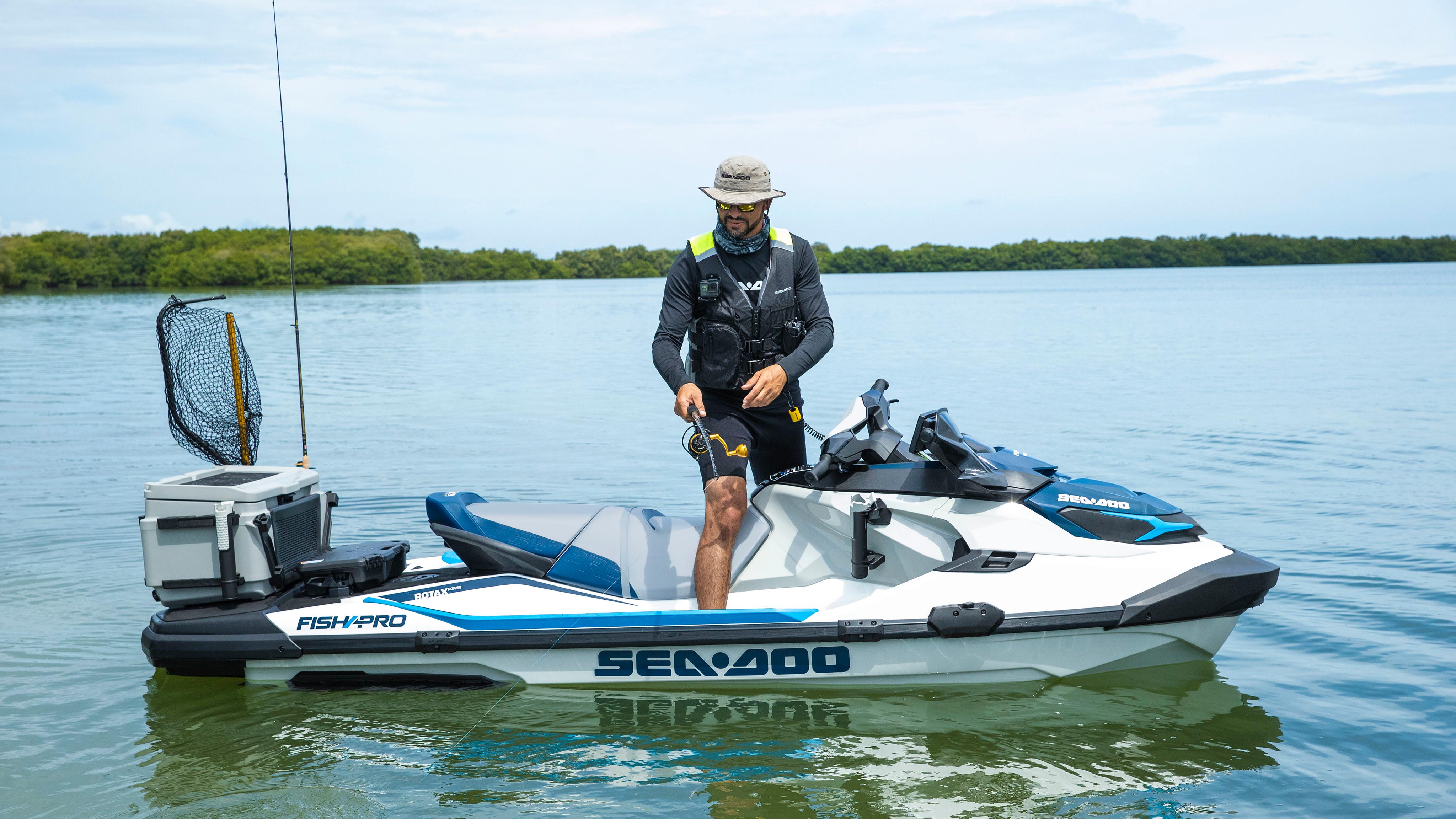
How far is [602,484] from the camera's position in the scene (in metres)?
9.49

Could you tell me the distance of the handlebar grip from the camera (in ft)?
14.4

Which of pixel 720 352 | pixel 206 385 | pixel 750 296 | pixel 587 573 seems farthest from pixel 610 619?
pixel 206 385

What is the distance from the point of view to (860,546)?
4262 millimetres

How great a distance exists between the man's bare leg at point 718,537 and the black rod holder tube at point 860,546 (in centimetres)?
47

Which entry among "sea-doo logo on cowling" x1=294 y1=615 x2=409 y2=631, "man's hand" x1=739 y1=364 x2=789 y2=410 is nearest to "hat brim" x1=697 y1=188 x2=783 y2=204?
"man's hand" x1=739 y1=364 x2=789 y2=410

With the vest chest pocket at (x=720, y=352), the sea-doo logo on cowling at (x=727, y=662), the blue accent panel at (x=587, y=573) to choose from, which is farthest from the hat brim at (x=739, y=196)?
the sea-doo logo on cowling at (x=727, y=662)

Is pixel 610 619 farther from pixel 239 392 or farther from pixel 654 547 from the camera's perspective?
pixel 239 392

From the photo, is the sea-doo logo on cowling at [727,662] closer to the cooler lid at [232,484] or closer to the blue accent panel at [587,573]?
the blue accent panel at [587,573]

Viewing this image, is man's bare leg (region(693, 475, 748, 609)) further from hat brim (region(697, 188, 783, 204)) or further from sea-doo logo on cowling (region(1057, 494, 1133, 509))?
sea-doo logo on cowling (region(1057, 494, 1133, 509))

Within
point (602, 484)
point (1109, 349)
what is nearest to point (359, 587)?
point (602, 484)

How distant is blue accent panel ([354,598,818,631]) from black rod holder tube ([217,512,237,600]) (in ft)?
1.83

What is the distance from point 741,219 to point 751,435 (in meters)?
0.94

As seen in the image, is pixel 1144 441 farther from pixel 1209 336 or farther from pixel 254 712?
pixel 1209 336

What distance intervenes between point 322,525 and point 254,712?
885 millimetres
